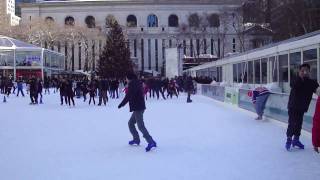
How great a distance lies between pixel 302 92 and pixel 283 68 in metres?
8.07

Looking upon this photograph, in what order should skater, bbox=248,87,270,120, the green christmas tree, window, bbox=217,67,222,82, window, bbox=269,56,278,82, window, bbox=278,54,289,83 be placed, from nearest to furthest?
skater, bbox=248,87,270,120 → window, bbox=278,54,289,83 → window, bbox=269,56,278,82 → window, bbox=217,67,222,82 → the green christmas tree

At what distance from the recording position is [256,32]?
161 feet

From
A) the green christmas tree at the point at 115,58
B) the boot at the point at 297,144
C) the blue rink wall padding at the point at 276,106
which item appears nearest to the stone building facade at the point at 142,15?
the green christmas tree at the point at 115,58

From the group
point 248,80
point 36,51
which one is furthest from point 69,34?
point 248,80

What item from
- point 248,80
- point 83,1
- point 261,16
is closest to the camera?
point 248,80

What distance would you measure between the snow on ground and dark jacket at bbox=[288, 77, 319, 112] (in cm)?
80

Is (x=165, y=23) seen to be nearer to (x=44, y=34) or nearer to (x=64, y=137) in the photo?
(x=44, y=34)

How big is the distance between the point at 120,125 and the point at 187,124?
70.3 inches

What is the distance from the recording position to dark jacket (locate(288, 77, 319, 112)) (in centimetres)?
819

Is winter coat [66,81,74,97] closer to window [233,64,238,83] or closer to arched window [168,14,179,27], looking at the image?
window [233,64,238,83]

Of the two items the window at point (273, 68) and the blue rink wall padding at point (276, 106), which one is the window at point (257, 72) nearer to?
the blue rink wall padding at point (276, 106)

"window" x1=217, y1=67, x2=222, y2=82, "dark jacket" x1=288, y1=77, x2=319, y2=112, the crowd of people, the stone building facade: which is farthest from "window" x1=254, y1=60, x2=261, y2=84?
the stone building facade

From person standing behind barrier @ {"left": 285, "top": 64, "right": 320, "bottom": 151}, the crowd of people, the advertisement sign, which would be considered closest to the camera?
person standing behind barrier @ {"left": 285, "top": 64, "right": 320, "bottom": 151}

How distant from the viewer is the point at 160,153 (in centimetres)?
887
